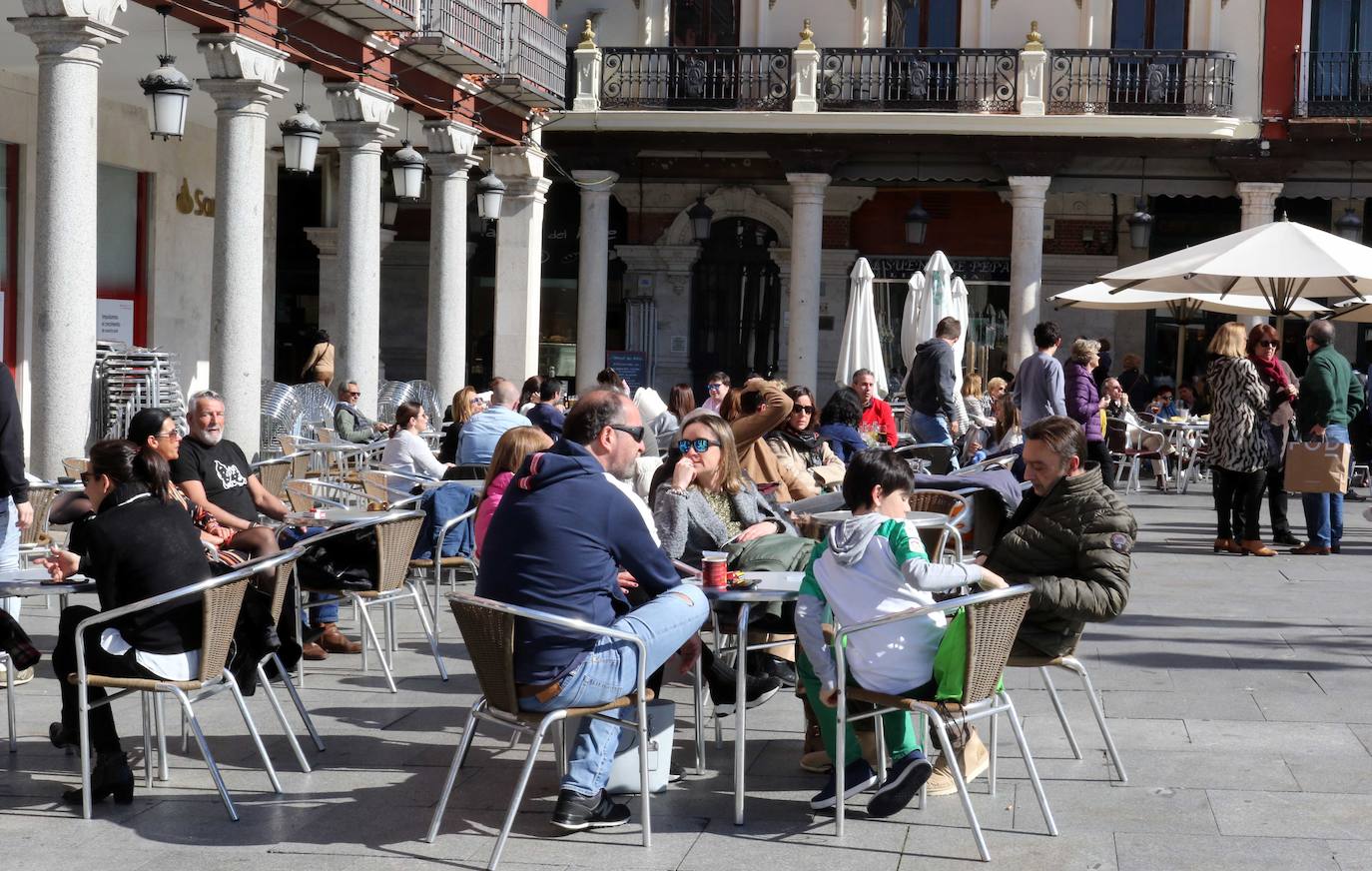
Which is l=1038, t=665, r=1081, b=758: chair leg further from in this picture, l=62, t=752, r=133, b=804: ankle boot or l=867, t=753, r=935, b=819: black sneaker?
l=62, t=752, r=133, b=804: ankle boot

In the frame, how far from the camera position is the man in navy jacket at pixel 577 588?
15.4ft

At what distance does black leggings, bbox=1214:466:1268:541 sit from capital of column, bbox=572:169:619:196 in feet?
41.3

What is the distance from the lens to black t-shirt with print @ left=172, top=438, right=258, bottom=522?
723 centimetres

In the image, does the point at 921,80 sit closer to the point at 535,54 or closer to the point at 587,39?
the point at 587,39

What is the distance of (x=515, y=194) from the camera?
1948 centimetres

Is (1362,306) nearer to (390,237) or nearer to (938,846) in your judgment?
(938,846)

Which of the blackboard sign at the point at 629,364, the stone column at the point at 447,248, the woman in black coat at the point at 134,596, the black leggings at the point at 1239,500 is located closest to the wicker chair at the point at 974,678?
the woman in black coat at the point at 134,596

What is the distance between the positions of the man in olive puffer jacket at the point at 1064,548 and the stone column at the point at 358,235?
1041 cm

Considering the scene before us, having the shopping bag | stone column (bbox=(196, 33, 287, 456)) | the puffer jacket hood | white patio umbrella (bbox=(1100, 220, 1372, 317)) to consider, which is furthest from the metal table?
stone column (bbox=(196, 33, 287, 456))

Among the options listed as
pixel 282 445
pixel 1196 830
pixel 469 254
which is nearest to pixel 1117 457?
pixel 282 445

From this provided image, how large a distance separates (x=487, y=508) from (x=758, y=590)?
1.80 meters

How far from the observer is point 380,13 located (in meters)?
13.4

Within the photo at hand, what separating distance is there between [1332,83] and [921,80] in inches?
209

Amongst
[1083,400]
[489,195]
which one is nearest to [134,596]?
[1083,400]
